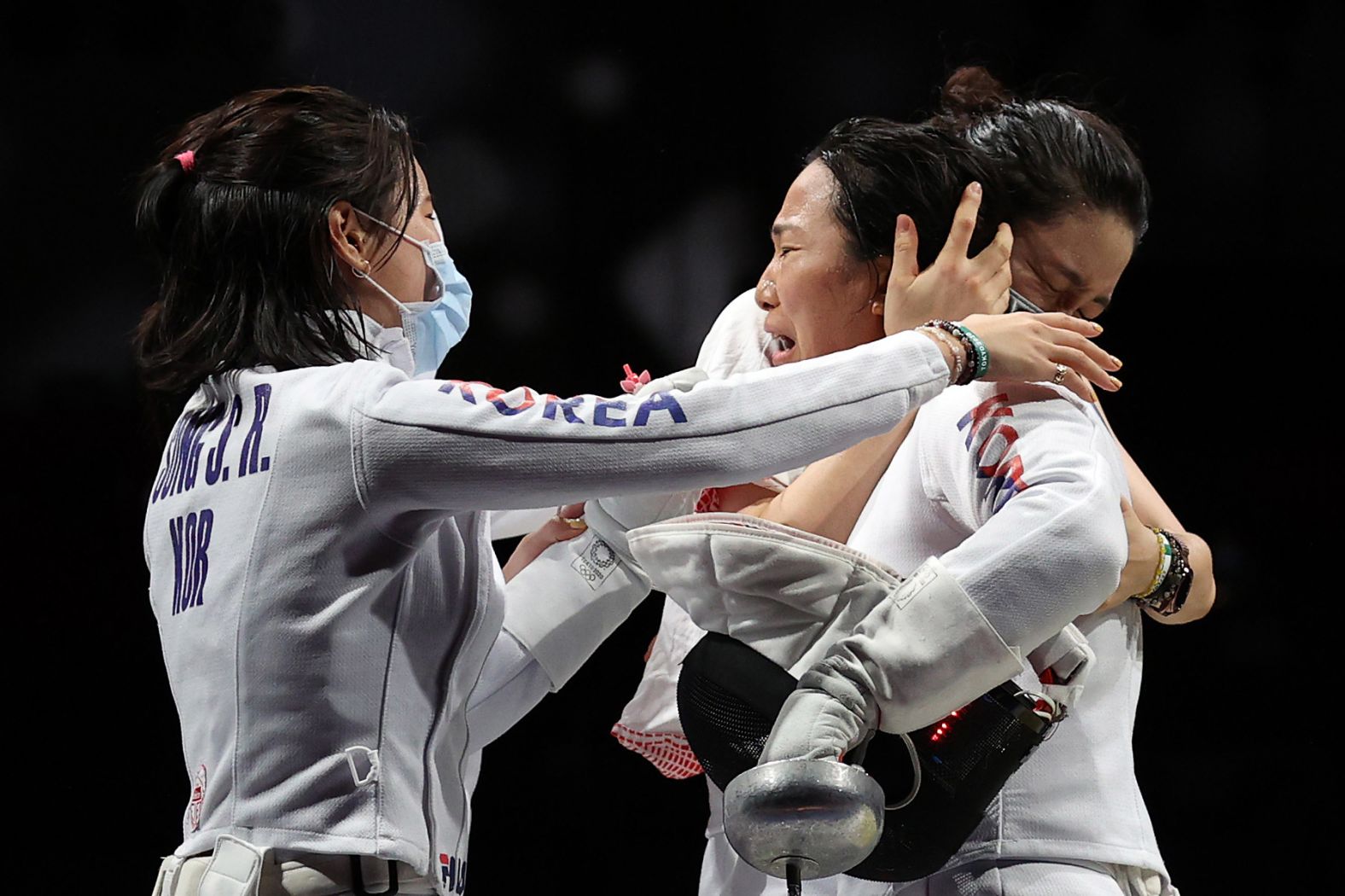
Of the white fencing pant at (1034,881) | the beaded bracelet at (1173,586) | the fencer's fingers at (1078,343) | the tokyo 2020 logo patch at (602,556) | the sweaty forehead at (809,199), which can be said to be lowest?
the white fencing pant at (1034,881)

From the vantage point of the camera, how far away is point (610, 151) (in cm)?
271

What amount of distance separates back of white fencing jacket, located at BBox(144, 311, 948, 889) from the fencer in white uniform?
103 mm

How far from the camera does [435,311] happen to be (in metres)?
1.59

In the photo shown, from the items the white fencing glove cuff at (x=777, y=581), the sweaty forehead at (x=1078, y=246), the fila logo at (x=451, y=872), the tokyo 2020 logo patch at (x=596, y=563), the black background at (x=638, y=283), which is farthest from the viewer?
the black background at (x=638, y=283)

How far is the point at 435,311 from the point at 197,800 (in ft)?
1.90

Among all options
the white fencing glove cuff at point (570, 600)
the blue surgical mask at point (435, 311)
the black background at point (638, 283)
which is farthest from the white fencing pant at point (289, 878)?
the black background at point (638, 283)

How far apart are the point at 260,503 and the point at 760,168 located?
1.63 m

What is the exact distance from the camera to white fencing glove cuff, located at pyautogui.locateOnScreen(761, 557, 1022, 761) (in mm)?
1125

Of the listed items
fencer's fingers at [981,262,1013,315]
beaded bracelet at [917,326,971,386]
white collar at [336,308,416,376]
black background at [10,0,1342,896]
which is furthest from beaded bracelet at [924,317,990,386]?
black background at [10,0,1342,896]

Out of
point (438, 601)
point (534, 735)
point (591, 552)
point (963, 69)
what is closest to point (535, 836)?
point (534, 735)

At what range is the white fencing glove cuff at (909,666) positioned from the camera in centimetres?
112

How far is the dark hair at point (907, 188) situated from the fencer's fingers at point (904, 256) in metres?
0.03

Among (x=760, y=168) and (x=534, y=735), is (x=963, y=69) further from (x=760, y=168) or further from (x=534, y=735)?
(x=534, y=735)

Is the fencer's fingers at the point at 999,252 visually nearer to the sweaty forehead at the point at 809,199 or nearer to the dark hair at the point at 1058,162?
the dark hair at the point at 1058,162
